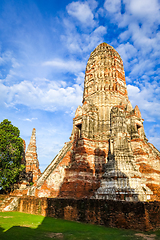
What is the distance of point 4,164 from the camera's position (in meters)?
15.8

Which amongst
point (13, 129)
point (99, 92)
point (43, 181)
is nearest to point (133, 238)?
point (43, 181)

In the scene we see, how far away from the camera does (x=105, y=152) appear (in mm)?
17219

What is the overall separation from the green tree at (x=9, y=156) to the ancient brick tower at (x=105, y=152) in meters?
2.40

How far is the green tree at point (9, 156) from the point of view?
1528cm

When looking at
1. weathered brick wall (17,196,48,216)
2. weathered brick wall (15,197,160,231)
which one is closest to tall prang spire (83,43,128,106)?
weathered brick wall (17,196,48,216)

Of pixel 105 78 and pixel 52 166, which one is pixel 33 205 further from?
pixel 105 78

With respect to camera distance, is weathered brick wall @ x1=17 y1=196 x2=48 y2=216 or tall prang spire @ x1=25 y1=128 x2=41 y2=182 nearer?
weathered brick wall @ x1=17 y1=196 x2=48 y2=216

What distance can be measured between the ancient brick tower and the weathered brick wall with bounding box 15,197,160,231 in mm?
2412

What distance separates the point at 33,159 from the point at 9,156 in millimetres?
11526

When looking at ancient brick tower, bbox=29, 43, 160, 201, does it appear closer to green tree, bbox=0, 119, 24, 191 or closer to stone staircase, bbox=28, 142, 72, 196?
stone staircase, bbox=28, 142, 72, 196

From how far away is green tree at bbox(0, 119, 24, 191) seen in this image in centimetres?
1528

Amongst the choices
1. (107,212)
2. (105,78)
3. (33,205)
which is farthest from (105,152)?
(105,78)

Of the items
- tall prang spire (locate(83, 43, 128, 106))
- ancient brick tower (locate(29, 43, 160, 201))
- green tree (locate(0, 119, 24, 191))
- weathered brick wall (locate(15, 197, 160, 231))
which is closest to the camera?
weathered brick wall (locate(15, 197, 160, 231))

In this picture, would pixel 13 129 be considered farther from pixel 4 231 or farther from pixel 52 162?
pixel 4 231
